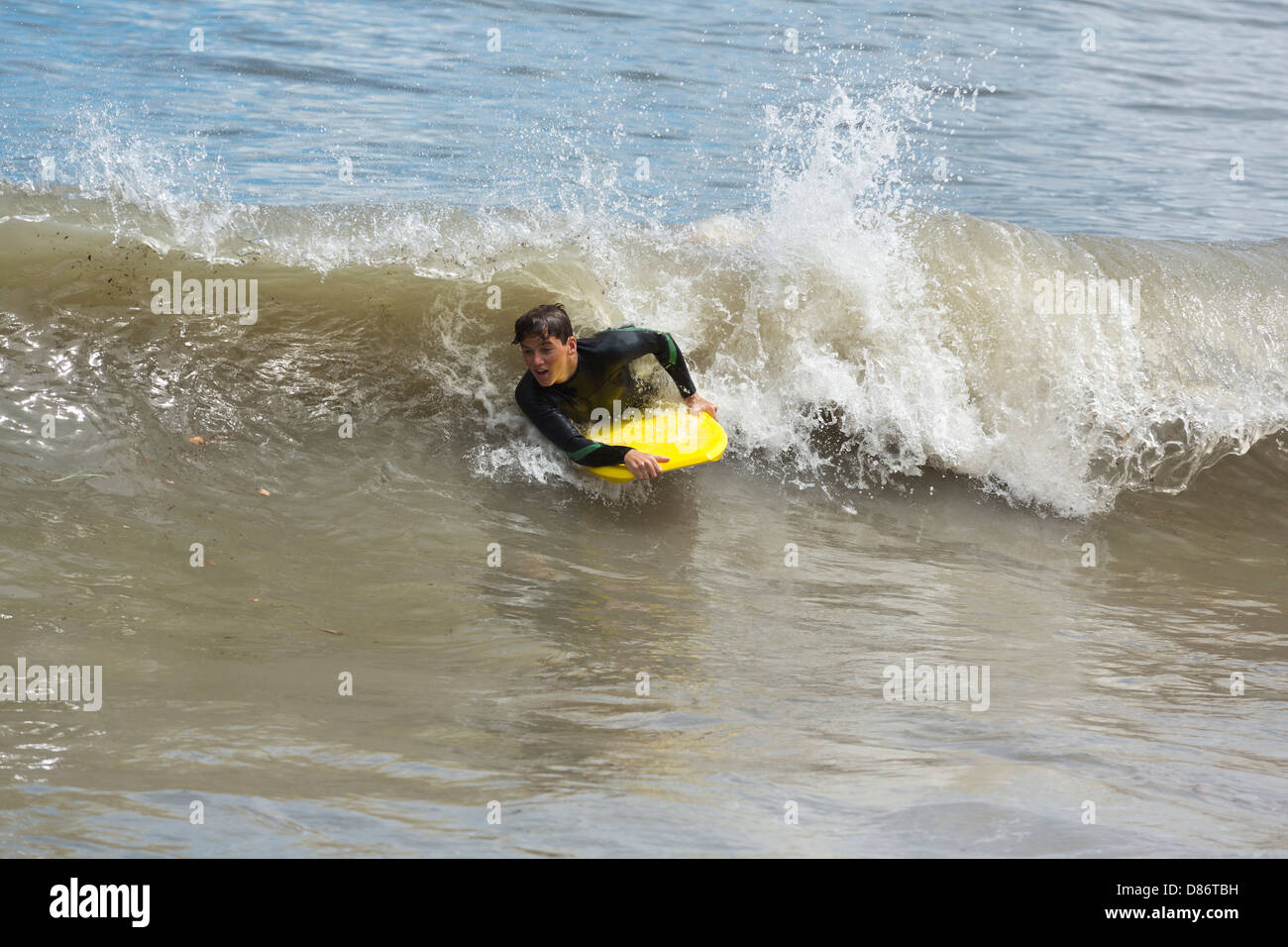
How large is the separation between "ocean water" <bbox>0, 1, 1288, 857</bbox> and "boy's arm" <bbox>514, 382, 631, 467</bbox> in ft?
0.95

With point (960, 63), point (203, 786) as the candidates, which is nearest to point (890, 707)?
point (203, 786)

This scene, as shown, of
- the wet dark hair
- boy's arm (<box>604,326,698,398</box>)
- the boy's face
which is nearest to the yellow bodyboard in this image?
boy's arm (<box>604,326,698,398</box>)

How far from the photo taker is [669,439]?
5.73 m

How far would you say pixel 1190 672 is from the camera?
4.19 meters

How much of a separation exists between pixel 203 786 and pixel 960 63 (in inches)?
630

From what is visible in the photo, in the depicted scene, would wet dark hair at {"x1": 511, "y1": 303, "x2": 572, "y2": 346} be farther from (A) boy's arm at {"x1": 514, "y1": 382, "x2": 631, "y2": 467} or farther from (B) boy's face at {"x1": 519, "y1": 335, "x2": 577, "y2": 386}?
(A) boy's arm at {"x1": 514, "y1": 382, "x2": 631, "y2": 467}

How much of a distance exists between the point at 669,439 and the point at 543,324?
34.5 inches

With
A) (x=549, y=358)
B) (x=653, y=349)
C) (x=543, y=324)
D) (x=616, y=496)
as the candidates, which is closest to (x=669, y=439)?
(x=616, y=496)

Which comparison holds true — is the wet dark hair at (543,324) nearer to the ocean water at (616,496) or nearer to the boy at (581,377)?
the boy at (581,377)

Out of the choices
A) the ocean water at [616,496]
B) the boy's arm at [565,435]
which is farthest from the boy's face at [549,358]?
the ocean water at [616,496]

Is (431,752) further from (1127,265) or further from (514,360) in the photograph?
(1127,265)

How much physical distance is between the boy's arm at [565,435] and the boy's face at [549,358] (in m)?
0.10

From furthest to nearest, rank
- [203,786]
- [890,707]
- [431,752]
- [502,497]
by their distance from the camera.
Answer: [502,497]
[890,707]
[431,752]
[203,786]

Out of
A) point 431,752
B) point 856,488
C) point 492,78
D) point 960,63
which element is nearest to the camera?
point 431,752
